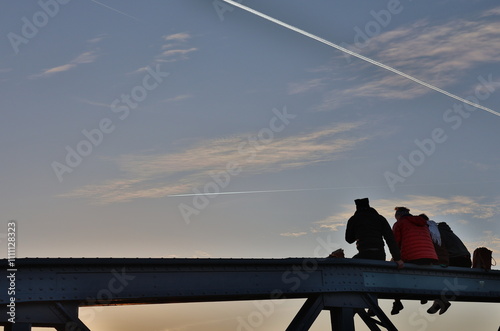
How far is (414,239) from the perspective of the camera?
56.0 feet

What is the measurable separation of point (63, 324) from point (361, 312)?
630 cm

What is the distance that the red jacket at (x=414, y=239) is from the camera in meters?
17.1

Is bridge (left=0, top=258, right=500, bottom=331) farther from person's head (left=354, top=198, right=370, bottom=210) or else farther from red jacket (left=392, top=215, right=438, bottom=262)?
person's head (left=354, top=198, right=370, bottom=210)

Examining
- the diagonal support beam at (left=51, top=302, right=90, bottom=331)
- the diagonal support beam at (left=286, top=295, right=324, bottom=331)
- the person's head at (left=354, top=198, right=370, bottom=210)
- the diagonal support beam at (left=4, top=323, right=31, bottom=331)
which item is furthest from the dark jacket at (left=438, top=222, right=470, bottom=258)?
the diagonal support beam at (left=4, top=323, right=31, bottom=331)

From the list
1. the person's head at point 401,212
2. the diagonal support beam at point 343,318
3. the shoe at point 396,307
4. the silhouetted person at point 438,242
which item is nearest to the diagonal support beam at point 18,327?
the diagonal support beam at point 343,318

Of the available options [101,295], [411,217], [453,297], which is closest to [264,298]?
[101,295]

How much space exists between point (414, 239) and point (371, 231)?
116 cm

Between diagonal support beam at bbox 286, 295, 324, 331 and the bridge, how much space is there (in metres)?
0.02

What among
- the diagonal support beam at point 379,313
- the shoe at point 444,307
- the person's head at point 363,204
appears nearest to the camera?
the diagonal support beam at point 379,313

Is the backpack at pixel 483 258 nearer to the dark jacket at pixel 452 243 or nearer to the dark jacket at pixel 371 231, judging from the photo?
the dark jacket at pixel 452 243

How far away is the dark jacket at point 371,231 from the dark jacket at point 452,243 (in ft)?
9.51

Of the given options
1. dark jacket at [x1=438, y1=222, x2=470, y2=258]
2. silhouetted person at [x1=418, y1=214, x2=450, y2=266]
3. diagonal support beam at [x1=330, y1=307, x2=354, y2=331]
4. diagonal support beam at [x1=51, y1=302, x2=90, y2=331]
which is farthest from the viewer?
dark jacket at [x1=438, y1=222, x2=470, y2=258]

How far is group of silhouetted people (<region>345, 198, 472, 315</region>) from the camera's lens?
16.6 meters

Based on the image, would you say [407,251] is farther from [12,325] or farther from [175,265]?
[12,325]
